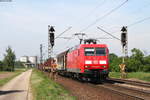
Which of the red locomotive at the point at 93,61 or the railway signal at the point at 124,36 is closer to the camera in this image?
the red locomotive at the point at 93,61

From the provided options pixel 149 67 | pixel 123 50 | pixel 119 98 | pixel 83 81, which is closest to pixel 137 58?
pixel 149 67

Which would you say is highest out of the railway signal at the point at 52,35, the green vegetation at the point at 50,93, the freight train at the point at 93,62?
the railway signal at the point at 52,35

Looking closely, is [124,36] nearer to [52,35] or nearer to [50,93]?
[52,35]

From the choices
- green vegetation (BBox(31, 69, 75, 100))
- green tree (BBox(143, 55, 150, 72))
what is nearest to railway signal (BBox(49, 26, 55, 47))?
green vegetation (BBox(31, 69, 75, 100))

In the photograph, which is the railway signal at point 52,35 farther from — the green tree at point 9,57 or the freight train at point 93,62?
the green tree at point 9,57

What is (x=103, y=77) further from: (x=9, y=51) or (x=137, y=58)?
(x=9, y=51)

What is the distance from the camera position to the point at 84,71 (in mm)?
24391

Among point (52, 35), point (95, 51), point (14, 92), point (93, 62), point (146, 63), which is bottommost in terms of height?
point (14, 92)

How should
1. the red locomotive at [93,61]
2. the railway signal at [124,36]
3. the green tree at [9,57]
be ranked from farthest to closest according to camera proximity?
the green tree at [9,57], the railway signal at [124,36], the red locomotive at [93,61]

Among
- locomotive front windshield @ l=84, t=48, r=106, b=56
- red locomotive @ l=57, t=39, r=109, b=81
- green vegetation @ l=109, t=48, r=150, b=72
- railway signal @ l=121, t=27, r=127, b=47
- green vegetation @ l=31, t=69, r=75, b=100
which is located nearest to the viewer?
green vegetation @ l=31, t=69, r=75, b=100

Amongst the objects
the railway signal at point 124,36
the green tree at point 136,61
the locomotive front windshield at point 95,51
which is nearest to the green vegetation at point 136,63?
the green tree at point 136,61

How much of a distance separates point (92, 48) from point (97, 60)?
1273 millimetres

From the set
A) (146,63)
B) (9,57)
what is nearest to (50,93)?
(146,63)

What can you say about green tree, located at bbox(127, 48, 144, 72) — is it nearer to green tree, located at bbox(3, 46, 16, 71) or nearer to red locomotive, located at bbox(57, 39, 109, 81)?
red locomotive, located at bbox(57, 39, 109, 81)
